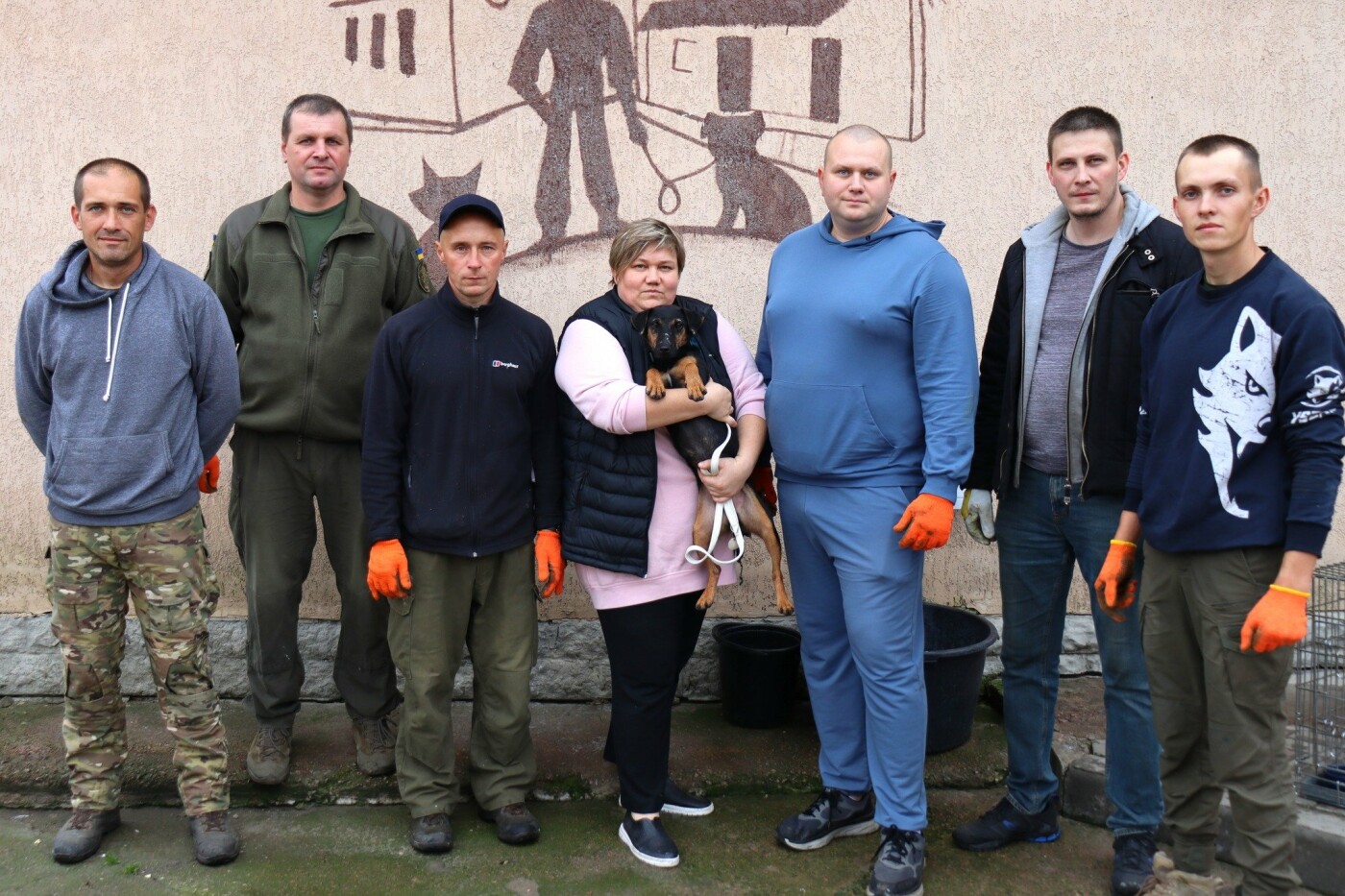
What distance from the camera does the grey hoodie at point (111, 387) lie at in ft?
10.4

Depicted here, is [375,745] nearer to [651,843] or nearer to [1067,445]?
[651,843]

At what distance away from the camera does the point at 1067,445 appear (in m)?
3.22

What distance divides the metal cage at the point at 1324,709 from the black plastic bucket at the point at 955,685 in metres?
1.03

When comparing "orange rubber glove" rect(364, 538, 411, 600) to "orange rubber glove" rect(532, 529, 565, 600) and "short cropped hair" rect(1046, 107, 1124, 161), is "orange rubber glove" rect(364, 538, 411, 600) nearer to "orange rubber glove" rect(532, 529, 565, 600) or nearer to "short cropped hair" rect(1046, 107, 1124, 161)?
"orange rubber glove" rect(532, 529, 565, 600)

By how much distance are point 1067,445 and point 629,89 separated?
7.57 ft

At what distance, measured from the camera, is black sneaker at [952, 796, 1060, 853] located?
137 inches

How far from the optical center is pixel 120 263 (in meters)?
3.21

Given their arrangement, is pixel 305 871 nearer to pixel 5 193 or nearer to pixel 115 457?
pixel 115 457

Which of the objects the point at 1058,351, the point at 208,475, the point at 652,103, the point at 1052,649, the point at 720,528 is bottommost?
the point at 1052,649

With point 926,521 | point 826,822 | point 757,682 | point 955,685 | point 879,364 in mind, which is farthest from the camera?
point 757,682

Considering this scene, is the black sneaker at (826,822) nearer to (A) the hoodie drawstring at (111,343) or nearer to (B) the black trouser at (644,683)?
(B) the black trouser at (644,683)

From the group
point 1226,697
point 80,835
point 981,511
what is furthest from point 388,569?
point 1226,697

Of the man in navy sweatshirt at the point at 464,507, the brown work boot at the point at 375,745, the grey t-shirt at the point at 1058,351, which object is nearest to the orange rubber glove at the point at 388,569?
the man in navy sweatshirt at the point at 464,507

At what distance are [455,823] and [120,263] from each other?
204cm
